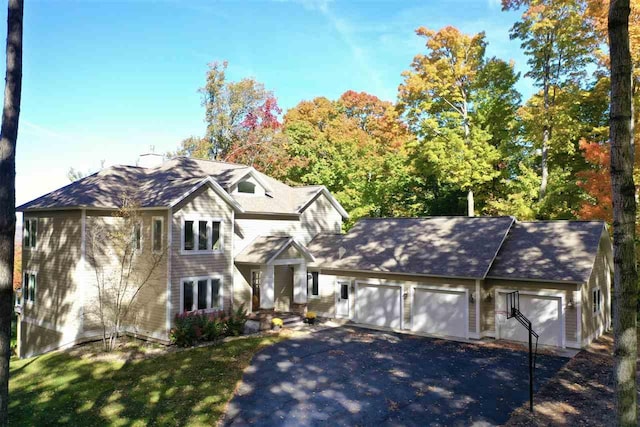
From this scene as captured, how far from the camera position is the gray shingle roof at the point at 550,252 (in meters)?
16.9

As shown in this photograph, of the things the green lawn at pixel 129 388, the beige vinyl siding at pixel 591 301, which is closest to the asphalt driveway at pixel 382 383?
the green lawn at pixel 129 388

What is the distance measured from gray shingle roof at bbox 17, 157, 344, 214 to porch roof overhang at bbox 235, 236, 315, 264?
1767 mm

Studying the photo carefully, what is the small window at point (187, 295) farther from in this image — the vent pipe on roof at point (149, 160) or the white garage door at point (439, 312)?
A: the white garage door at point (439, 312)

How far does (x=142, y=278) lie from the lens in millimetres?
18531

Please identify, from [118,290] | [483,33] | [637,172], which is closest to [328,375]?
[118,290]

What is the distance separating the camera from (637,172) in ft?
63.8

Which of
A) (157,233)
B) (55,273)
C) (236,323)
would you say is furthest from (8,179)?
(55,273)

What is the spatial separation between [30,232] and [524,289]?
22.5 meters

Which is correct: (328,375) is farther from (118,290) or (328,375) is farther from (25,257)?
(25,257)

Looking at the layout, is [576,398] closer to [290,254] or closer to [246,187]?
[290,254]

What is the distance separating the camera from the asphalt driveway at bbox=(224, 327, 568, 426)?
10688 millimetres

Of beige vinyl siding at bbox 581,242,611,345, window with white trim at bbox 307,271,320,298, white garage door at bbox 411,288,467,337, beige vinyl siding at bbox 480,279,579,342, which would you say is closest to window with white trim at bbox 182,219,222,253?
window with white trim at bbox 307,271,320,298

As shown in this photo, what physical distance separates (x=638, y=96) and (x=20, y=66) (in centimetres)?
2491

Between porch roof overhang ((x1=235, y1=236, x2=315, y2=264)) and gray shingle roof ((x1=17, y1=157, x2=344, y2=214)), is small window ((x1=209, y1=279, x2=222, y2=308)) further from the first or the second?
gray shingle roof ((x1=17, y1=157, x2=344, y2=214))
